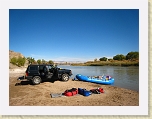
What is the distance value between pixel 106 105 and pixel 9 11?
4601 mm

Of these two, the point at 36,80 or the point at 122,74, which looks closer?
the point at 36,80

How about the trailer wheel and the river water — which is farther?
the river water

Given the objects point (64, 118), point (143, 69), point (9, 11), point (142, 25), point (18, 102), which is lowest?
point (64, 118)

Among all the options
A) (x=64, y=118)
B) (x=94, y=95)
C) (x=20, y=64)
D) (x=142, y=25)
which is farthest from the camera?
(x=20, y=64)

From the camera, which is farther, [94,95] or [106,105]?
[94,95]

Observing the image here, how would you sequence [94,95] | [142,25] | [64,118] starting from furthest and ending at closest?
[94,95]
[142,25]
[64,118]

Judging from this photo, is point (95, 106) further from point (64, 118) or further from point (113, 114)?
point (64, 118)

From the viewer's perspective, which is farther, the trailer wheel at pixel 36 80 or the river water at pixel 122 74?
the river water at pixel 122 74

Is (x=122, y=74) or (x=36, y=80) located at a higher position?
(x=36, y=80)

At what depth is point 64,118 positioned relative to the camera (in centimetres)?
545
